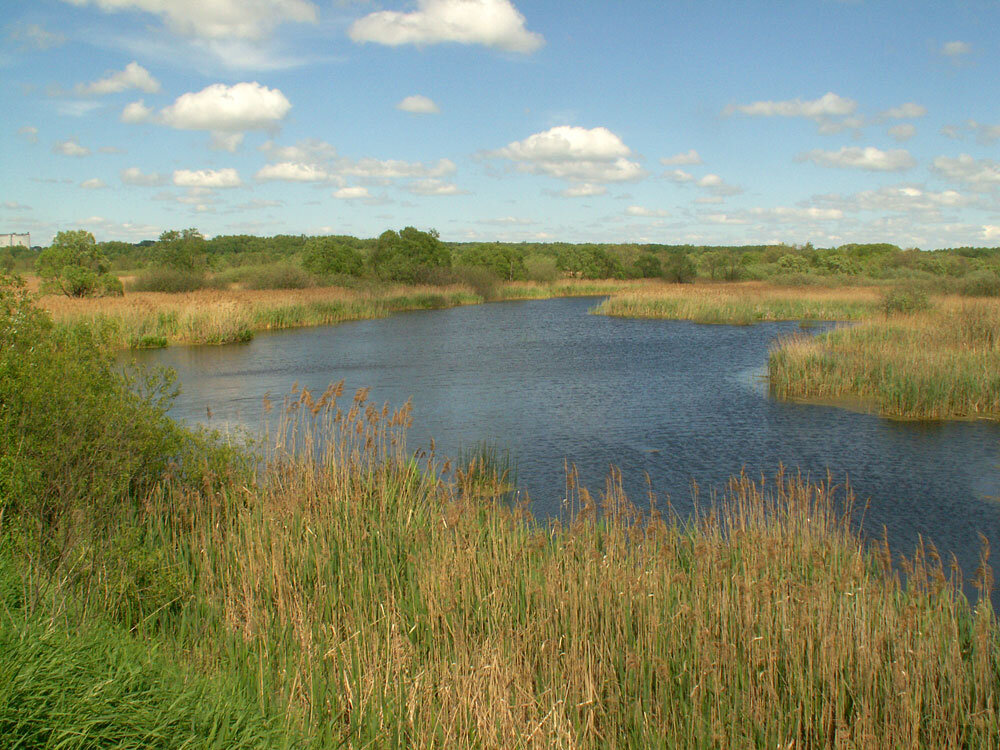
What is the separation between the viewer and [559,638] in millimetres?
4516

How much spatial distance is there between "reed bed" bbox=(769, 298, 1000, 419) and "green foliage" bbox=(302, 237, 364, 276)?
31436 millimetres

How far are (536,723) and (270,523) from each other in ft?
10.6

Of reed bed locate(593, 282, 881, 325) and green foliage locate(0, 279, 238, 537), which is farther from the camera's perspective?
reed bed locate(593, 282, 881, 325)

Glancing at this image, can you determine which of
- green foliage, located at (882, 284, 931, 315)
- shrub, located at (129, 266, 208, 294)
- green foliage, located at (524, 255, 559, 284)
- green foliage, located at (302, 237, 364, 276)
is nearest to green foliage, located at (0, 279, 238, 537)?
green foliage, located at (882, 284, 931, 315)

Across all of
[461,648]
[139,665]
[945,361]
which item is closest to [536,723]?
[461,648]

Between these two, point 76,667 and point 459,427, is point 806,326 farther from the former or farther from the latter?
point 76,667

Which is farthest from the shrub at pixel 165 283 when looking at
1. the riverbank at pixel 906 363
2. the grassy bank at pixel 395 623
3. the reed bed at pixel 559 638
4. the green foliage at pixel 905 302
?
the reed bed at pixel 559 638

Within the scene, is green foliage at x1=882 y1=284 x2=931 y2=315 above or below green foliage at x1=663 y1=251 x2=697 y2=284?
below

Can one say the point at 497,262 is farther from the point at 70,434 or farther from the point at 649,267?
the point at 70,434

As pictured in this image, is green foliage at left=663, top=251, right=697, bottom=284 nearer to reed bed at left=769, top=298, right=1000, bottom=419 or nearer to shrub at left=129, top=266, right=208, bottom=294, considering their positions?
shrub at left=129, top=266, right=208, bottom=294

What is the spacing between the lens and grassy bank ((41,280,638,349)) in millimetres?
24828

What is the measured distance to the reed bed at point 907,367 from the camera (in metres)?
13.9

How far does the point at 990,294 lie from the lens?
31.0 metres

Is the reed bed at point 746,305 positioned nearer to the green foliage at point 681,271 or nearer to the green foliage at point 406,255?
the green foliage at point 406,255
